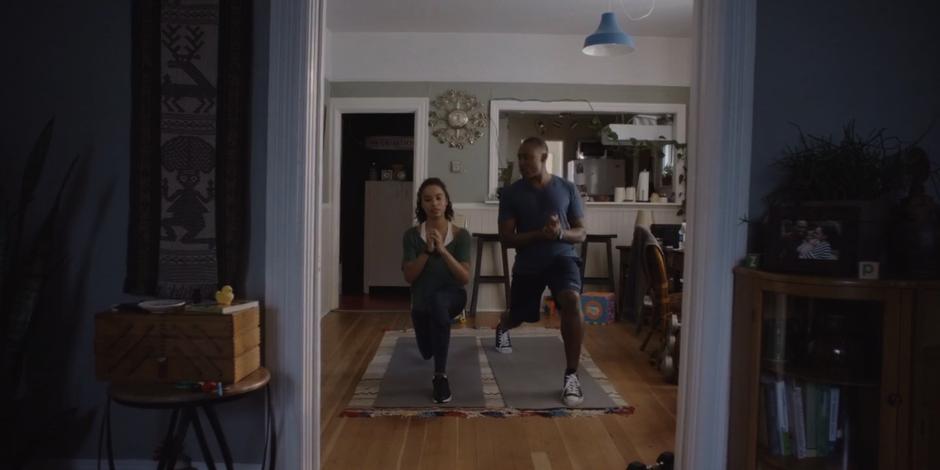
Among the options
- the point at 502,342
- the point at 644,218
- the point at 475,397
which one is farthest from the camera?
the point at 644,218

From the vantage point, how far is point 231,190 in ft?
6.68

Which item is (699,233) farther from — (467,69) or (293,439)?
(467,69)

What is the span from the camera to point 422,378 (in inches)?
143

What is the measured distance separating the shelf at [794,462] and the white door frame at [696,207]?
155mm

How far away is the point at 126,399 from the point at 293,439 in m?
0.60

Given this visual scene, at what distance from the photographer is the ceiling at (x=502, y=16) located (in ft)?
16.2

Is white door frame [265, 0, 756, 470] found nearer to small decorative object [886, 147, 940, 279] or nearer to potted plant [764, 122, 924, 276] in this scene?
potted plant [764, 122, 924, 276]

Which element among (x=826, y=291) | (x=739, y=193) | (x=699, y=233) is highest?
(x=739, y=193)

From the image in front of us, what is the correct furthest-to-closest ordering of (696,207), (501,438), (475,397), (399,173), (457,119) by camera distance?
(399,173), (457,119), (475,397), (501,438), (696,207)

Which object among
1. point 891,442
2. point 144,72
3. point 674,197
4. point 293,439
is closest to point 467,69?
point 674,197

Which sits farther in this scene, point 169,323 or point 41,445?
point 41,445

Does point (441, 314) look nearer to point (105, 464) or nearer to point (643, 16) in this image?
point (105, 464)

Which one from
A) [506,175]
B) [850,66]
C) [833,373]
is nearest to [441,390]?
[833,373]

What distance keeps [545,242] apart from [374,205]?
3905mm
